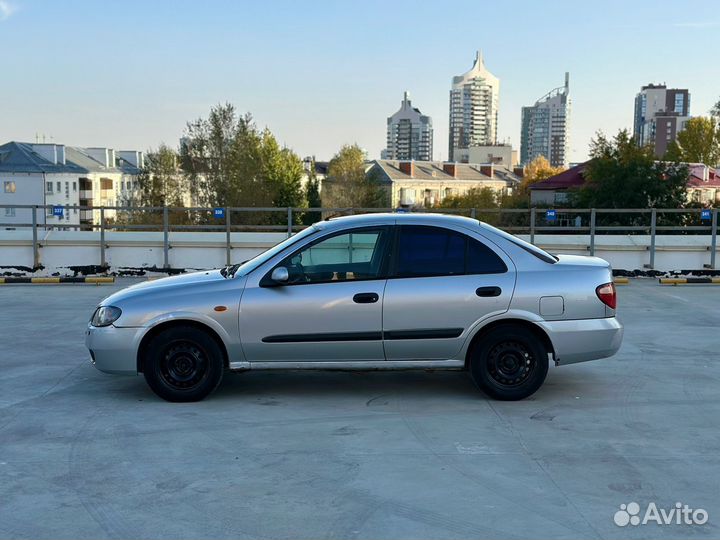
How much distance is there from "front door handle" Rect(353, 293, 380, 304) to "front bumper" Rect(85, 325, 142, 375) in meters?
1.97

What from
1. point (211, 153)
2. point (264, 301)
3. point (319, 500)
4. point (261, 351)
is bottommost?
point (319, 500)

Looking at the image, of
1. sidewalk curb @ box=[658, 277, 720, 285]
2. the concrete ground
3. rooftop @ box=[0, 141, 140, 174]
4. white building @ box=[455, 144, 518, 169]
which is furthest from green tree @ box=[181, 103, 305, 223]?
white building @ box=[455, 144, 518, 169]

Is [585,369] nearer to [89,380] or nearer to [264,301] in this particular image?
[264,301]

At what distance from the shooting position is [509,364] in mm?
7102

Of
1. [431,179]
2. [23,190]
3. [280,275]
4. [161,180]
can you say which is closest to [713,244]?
[280,275]

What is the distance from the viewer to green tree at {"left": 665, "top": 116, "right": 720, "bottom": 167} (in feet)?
261

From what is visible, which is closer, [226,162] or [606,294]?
[606,294]

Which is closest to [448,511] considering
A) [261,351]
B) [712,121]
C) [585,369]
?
[261,351]

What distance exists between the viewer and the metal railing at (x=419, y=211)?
1758cm

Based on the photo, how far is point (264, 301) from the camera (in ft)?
22.8

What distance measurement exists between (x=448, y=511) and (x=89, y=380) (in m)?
4.72

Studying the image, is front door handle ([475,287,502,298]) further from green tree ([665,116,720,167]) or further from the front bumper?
green tree ([665,116,720,167])

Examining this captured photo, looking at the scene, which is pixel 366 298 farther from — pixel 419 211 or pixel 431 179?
pixel 431 179

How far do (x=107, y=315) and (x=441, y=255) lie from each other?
3.10 metres
